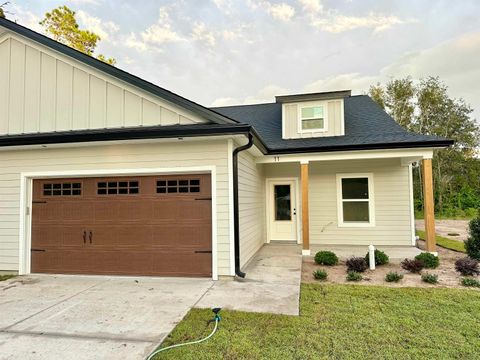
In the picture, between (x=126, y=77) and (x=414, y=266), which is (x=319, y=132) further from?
(x=126, y=77)

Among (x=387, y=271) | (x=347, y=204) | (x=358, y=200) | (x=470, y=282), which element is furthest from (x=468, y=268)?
(x=347, y=204)

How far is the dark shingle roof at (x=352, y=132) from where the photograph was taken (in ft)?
24.3

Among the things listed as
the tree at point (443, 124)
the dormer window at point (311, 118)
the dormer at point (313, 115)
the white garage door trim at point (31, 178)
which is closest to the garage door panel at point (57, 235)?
the white garage door trim at point (31, 178)

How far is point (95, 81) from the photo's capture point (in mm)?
6160

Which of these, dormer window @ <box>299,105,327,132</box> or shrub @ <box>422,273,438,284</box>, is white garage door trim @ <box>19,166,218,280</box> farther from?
dormer window @ <box>299,105,327,132</box>

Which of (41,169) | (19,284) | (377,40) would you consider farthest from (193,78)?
(19,284)

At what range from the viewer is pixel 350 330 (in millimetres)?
3344

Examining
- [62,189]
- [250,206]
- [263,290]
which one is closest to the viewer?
[263,290]

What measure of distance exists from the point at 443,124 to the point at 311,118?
16.1 m

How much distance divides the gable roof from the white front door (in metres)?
4.43

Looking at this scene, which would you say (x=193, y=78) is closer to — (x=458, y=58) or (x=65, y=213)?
(x=65, y=213)

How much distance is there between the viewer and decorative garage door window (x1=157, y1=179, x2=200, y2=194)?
19.0 ft

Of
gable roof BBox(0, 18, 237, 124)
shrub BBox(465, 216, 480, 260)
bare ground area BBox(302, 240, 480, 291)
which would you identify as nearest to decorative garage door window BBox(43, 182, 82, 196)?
gable roof BBox(0, 18, 237, 124)

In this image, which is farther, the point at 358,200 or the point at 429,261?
the point at 358,200
